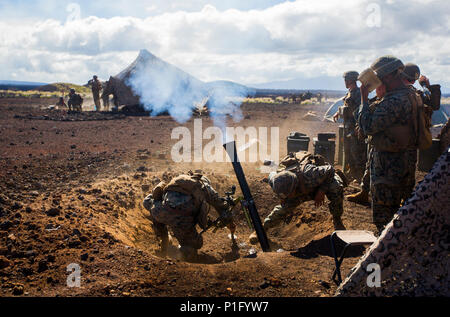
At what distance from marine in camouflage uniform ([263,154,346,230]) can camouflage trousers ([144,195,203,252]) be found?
1166mm

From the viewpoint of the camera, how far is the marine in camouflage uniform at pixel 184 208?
4.80m

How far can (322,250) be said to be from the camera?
4695 millimetres

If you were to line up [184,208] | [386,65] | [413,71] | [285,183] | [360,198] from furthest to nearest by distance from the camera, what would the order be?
[360,198], [413,71], [285,183], [184,208], [386,65]

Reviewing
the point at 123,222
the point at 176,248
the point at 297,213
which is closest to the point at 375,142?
the point at 297,213

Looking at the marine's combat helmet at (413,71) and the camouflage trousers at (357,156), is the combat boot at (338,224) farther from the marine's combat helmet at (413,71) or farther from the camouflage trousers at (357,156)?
the marine's combat helmet at (413,71)

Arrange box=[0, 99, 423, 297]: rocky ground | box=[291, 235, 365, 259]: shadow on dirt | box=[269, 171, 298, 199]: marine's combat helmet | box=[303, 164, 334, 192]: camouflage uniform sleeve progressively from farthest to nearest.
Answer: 1. box=[303, 164, 334, 192]: camouflage uniform sleeve
2. box=[269, 171, 298, 199]: marine's combat helmet
3. box=[291, 235, 365, 259]: shadow on dirt
4. box=[0, 99, 423, 297]: rocky ground

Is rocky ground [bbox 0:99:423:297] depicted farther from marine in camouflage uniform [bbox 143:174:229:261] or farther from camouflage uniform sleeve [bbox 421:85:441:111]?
camouflage uniform sleeve [bbox 421:85:441:111]

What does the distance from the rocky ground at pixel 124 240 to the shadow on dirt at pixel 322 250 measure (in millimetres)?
19

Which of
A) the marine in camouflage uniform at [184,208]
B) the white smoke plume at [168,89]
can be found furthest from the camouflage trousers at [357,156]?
the white smoke plume at [168,89]

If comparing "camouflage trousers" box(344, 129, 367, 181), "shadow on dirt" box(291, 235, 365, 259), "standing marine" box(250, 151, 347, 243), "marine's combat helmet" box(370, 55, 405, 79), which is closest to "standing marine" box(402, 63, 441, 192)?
"camouflage trousers" box(344, 129, 367, 181)

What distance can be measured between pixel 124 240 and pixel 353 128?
4.98 m

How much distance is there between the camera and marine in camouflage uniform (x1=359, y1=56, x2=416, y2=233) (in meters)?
4.21

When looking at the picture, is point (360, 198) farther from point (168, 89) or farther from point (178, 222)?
point (168, 89)

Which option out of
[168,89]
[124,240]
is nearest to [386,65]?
[124,240]
